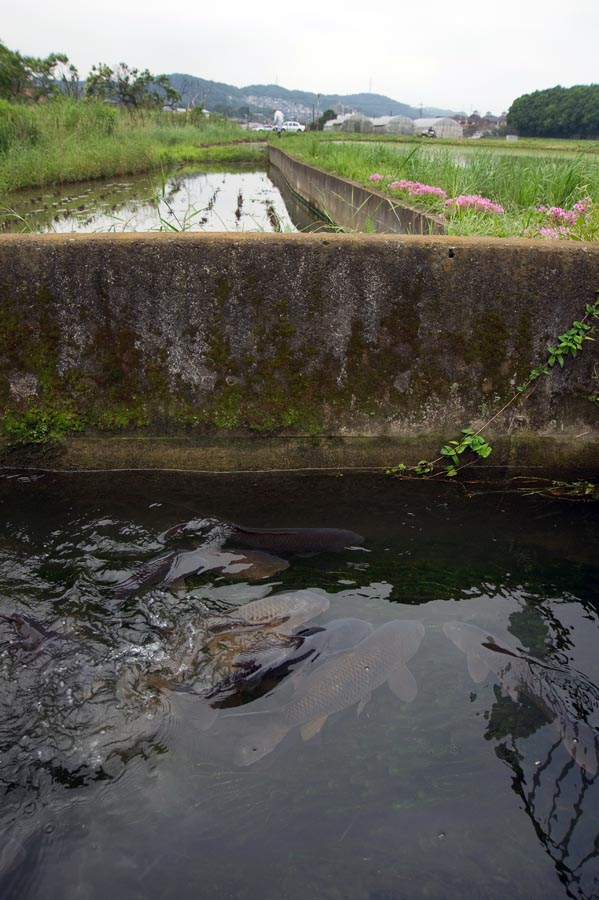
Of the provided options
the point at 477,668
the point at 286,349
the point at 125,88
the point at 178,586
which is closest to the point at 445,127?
the point at 125,88

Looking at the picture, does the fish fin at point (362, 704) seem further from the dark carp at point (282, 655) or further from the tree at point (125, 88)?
the tree at point (125, 88)

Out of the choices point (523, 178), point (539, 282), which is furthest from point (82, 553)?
point (523, 178)

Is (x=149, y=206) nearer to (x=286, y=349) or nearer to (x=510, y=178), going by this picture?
(x=510, y=178)

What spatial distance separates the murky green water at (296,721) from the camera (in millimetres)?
A: 2164

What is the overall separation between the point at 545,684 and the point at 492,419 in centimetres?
203

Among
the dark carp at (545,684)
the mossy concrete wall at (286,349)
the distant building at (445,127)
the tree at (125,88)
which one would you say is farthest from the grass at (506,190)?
the distant building at (445,127)

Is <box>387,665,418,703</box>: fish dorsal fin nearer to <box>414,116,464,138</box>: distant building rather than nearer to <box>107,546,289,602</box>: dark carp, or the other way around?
<box>107,546,289,602</box>: dark carp

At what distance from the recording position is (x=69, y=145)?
798 inches

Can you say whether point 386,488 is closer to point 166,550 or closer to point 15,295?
point 166,550

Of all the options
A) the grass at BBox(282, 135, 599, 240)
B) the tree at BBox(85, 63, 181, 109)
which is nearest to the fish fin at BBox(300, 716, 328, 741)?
the grass at BBox(282, 135, 599, 240)

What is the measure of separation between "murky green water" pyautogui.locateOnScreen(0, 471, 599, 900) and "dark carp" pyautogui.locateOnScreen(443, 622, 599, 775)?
1cm

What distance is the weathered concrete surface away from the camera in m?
7.17

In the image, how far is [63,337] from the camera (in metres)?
4.22

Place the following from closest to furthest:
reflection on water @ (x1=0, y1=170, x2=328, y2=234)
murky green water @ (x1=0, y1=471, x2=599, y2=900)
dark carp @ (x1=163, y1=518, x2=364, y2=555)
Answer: murky green water @ (x1=0, y1=471, x2=599, y2=900) → dark carp @ (x1=163, y1=518, x2=364, y2=555) → reflection on water @ (x1=0, y1=170, x2=328, y2=234)
